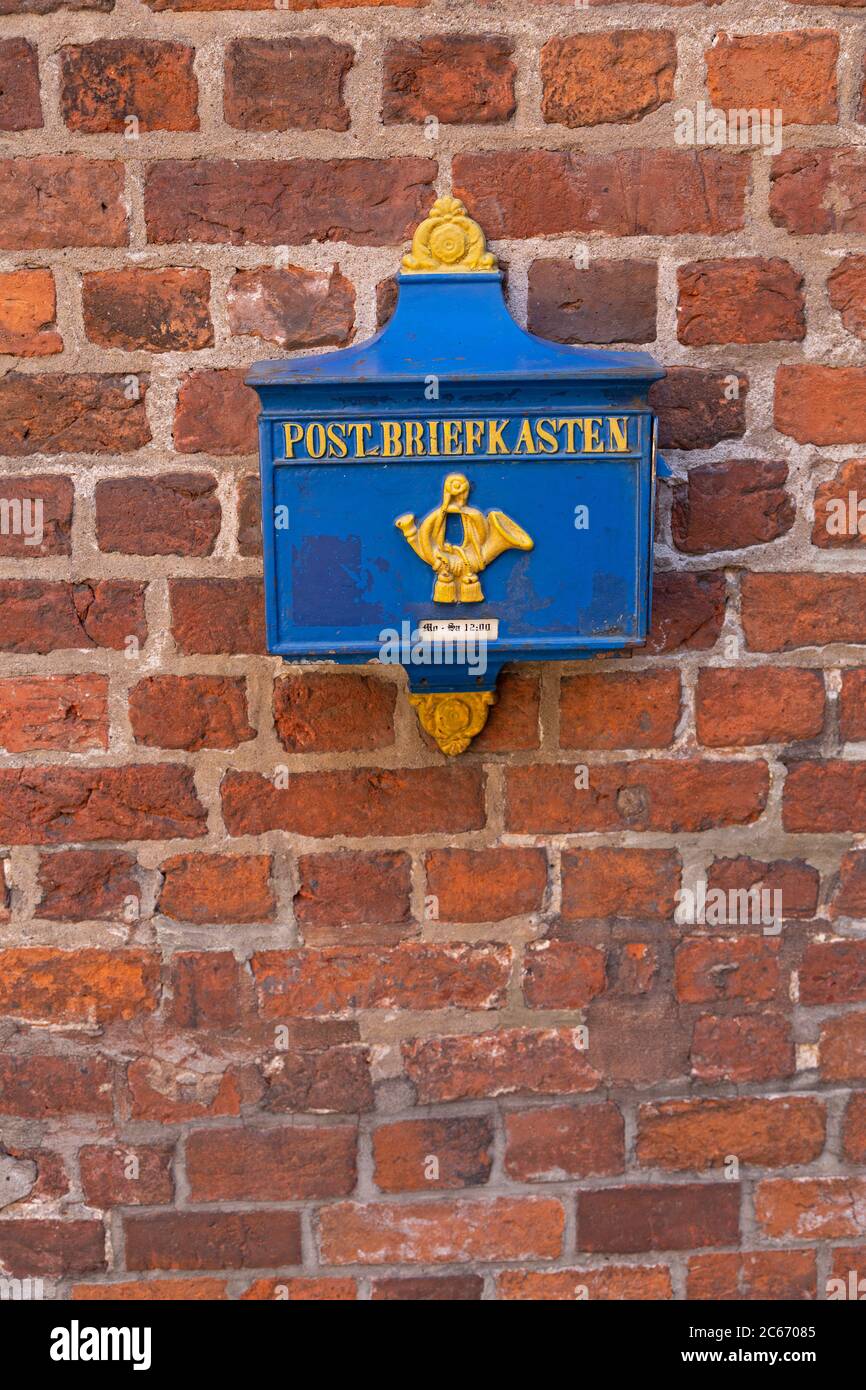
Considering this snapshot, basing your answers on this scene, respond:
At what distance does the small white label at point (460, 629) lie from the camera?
1.10m

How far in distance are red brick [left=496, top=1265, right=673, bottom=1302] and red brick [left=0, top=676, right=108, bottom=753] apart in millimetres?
847

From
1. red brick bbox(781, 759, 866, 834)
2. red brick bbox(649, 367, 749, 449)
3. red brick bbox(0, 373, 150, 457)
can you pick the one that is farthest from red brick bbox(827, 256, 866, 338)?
red brick bbox(0, 373, 150, 457)

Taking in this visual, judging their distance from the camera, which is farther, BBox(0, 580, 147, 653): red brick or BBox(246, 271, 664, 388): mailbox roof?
BBox(0, 580, 147, 653): red brick

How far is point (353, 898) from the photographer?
133 centimetres

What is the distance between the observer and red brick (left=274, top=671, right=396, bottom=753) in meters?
1.30

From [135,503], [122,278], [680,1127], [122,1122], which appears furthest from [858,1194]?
[122,278]

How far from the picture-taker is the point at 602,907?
4.40 ft

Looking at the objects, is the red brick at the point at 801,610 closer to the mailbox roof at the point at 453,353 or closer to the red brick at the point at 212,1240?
the mailbox roof at the point at 453,353

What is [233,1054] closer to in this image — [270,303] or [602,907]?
[602,907]

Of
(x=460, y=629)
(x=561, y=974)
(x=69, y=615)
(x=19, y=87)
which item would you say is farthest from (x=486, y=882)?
(x=19, y=87)

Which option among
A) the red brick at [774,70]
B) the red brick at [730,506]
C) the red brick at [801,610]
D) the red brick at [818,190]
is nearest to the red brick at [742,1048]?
the red brick at [801,610]

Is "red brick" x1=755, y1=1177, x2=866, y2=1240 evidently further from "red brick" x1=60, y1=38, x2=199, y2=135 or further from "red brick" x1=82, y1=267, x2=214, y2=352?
"red brick" x1=60, y1=38, x2=199, y2=135

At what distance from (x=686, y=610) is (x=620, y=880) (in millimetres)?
335

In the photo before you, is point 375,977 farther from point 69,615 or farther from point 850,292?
point 850,292
